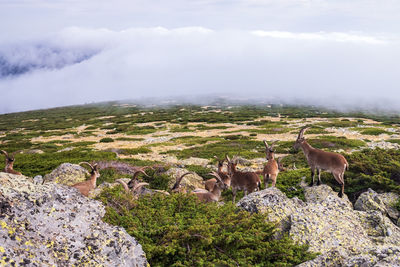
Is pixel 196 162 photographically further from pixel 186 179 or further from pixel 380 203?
pixel 380 203

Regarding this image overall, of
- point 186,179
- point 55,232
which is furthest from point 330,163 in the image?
point 55,232

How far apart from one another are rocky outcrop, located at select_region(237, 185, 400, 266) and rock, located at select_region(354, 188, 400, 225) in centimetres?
140

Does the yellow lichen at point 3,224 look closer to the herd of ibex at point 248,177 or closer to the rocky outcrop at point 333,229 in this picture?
the rocky outcrop at point 333,229

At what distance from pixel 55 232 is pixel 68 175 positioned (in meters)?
10.8

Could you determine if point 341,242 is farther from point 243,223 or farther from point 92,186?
point 92,186

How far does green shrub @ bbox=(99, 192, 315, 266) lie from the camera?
16.4ft

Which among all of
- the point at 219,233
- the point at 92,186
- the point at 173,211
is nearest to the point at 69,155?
the point at 92,186

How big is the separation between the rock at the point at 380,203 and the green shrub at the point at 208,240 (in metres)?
4.35

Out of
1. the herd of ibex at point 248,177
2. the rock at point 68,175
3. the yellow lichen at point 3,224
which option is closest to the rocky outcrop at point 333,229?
the herd of ibex at point 248,177

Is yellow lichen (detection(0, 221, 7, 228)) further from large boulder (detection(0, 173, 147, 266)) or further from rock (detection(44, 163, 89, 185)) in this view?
rock (detection(44, 163, 89, 185))

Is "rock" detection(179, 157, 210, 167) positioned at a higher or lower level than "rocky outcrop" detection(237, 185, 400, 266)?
lower

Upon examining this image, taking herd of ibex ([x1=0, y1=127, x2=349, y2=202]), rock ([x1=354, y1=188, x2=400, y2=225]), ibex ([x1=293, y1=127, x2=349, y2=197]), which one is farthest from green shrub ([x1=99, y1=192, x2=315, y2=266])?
ibex ([x1=293, y1=127, x2=349, y2=197])

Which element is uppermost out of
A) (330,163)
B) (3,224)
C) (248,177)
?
(3,224)

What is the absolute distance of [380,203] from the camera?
8.97m
